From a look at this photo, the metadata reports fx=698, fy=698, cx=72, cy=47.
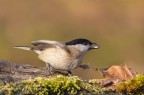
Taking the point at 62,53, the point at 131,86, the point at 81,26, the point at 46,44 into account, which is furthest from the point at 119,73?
the point at 81,26

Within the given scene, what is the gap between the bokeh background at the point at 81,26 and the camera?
55.5 ft

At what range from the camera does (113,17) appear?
882 inches

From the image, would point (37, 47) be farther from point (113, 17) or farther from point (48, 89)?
point (113, 17)

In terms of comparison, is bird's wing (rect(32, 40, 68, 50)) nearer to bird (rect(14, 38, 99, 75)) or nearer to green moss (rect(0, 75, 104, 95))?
bird (rect(14, 38, 99, 75))

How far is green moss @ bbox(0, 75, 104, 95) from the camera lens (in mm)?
4910

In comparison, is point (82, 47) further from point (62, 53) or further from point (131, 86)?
point (131, 86)

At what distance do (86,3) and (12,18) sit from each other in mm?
3126

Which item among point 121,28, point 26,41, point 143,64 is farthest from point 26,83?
point 121,28

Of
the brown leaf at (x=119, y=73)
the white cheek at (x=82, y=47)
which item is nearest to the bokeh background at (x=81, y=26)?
the white cheek at (x=82, y=47)

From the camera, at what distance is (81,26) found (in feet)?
70.9

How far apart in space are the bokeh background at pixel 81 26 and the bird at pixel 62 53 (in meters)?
7.06

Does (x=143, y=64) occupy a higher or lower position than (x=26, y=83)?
higher

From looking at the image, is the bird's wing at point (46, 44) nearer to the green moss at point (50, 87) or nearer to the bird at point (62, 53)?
the bird at point (62, 53)

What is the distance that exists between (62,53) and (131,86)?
2030 mm
